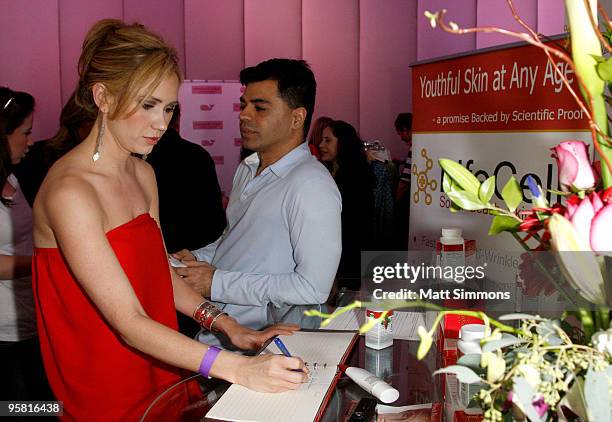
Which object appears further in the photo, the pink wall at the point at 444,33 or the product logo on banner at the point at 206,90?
the product logo on banner at the point at 206,90

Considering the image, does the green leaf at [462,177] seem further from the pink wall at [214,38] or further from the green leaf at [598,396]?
the pink wall at [214,38]

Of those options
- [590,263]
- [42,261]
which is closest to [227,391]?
[42,261]

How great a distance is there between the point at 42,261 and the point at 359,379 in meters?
0.80

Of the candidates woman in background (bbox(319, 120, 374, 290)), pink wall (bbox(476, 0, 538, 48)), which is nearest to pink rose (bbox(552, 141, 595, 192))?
woman in background (bbox(319, 120, 374, 290))

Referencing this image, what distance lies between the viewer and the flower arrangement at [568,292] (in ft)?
2.08

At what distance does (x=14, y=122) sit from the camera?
268 cm

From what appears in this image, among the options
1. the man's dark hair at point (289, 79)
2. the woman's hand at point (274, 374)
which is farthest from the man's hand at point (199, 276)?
the woman's hand at point (274, 374)

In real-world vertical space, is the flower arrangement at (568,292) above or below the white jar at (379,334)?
above

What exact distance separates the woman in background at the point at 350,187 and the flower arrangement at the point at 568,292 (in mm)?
2967

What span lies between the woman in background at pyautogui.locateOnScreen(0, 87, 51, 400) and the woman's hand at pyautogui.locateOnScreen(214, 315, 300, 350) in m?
0.88

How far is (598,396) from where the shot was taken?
2.00 feet

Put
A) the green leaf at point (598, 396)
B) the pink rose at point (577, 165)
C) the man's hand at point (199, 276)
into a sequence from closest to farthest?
the green leaf at point (598, 396) < the pink rose at point (577, 165) < the man's hand at point (199, 276)

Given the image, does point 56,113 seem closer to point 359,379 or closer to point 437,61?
point 437,61

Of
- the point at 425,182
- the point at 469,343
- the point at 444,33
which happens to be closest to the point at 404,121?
the point at 444,33
